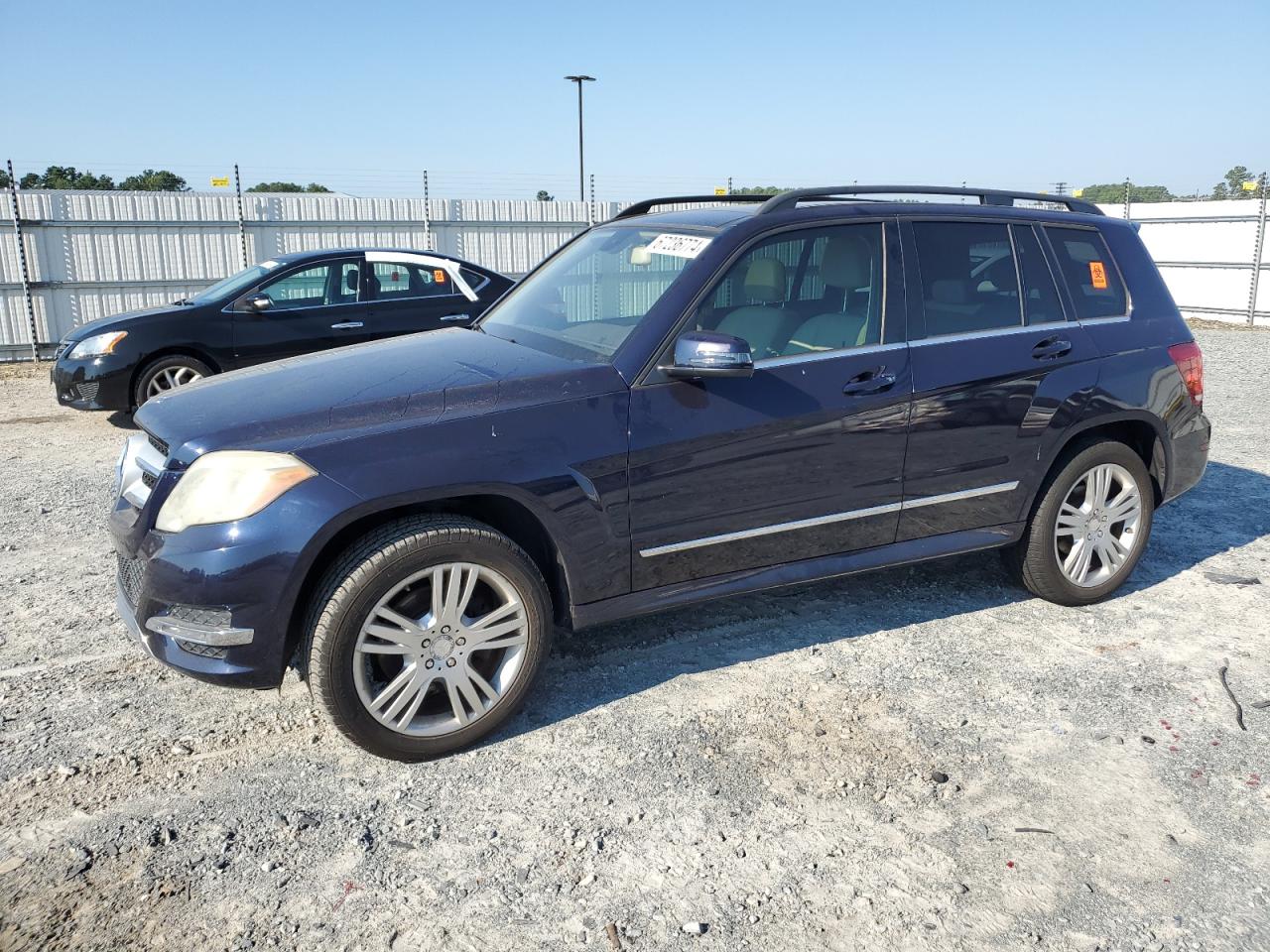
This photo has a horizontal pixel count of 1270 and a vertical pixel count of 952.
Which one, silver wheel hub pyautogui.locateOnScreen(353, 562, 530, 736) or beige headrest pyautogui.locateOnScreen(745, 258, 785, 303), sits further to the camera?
beige headrest pyautogui.locateOnScreen(745, 258, 785, 303)

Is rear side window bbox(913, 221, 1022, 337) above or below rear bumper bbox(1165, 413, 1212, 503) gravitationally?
above

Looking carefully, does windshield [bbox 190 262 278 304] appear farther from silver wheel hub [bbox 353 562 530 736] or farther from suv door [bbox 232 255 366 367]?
silver wheel hub [bbox 353 562 530 736]

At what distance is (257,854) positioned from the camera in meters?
2.90

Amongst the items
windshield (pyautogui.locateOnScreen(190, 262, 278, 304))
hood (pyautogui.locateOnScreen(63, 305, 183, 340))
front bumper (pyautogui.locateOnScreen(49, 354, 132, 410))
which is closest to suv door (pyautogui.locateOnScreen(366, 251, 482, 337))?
windshield (pyautogui.locateOnScreen(190, 262, 278, 304))

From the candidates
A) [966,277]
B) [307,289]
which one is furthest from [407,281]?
[966,277]

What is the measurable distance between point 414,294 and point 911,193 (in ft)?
19.9

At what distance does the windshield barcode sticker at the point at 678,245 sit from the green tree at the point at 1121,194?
2013cm

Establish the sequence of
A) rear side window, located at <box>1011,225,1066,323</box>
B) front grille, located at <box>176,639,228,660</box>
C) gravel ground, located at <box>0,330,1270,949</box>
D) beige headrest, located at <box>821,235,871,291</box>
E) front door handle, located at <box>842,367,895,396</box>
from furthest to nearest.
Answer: rear side window, located at <box>1011,225,1066,323</box> < beige headrest, located at <box>821,235,871,291</box> < front door handle, located at <box>842,367,895,396</box> < front grille, located at <box>176,639,228,660</box> < gravel ground, located at <box>0,330,1270,949</box>

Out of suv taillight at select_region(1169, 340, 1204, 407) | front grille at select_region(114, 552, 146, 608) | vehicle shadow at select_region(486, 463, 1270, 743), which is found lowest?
vehicle shadow at select_region(486, 463, 1270, 743)

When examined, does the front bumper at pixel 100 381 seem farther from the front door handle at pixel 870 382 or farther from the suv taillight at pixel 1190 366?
the suv taillight at pixel 1190 366

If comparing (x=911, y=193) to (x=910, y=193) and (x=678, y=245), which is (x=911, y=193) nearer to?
(x=910, y=193)

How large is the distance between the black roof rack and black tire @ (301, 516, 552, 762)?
180 cm

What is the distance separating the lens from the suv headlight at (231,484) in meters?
3.06

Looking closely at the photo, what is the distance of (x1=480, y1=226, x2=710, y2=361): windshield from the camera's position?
385 cm
